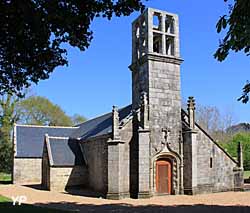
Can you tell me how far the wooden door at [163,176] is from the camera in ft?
65.7

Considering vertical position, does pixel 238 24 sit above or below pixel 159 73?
below

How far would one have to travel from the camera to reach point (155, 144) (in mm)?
19891

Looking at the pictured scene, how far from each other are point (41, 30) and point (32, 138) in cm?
2502

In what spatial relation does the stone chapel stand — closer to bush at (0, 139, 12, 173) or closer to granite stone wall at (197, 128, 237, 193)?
granite stone wall at (197, 128, 237, 193)

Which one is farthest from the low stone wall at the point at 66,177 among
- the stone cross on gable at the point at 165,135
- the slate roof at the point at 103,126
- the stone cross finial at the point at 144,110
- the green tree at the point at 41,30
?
the green tree at the point at 41,30

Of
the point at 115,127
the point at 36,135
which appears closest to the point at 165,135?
the point at 115,127

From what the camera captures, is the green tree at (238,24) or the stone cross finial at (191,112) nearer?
the green tree at (238,24)

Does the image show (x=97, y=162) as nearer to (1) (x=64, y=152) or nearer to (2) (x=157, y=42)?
(1) (x=64, y=152)

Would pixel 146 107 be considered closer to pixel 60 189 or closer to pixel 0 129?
pixel 60 189

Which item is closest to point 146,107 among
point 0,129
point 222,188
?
point 222,188

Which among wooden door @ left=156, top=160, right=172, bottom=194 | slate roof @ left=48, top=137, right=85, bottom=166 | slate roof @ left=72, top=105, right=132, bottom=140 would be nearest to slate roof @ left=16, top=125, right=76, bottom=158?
slate roof @ left=72, top=105, right=132, bottom=140

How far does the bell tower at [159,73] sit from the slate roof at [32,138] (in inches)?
502

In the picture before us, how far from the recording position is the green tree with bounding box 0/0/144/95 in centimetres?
821

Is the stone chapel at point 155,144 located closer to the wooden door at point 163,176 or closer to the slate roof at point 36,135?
the wooden door at point 163,176
